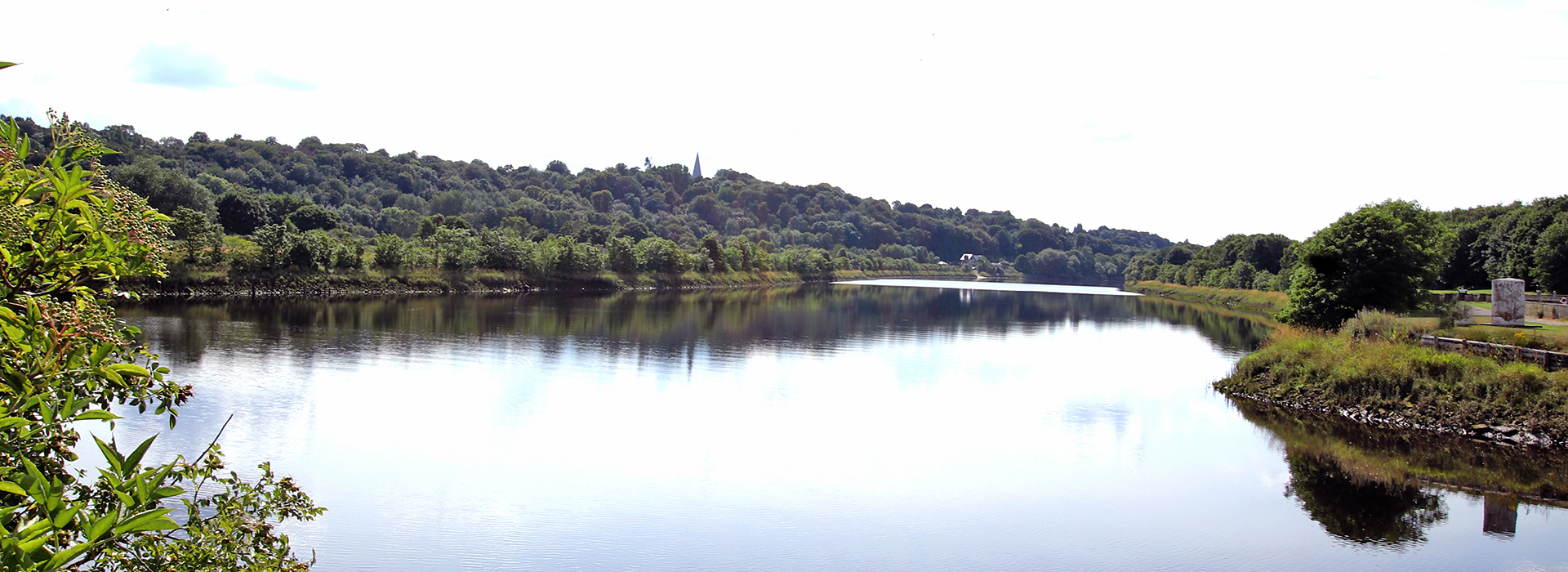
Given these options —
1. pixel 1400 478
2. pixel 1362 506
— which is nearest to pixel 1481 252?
pixel 1400 478

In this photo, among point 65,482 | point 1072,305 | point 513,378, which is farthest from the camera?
point 1072,305

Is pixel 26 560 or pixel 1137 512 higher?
pixel 26 560

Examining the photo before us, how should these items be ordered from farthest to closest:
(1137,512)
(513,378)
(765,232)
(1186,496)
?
(765,232) → (513,378) → (1186,496) → (1137,512)

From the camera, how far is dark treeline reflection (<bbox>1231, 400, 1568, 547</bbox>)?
1587 cm

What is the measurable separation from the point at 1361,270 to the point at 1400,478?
17407 millimetres

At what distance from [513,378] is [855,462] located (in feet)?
41.4

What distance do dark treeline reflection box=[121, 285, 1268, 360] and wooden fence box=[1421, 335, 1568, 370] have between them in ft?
57.8

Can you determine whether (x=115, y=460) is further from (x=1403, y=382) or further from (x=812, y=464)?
(x=1403, y=382)

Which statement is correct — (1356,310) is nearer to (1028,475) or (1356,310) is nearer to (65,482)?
(1028,475)

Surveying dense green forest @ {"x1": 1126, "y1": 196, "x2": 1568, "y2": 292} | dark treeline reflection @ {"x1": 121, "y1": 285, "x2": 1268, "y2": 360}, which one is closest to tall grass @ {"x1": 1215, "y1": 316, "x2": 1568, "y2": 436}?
dense green forest @ {"x1": 1126, "y1": 196, "x2": 1568, "y2": 292}

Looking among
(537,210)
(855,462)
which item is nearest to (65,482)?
(855,462)

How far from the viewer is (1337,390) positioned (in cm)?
2475

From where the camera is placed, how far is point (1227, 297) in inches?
3300

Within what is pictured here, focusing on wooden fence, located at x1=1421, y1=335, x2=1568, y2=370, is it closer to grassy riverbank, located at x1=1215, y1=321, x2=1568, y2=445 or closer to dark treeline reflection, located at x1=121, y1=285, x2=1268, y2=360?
grassy riverbank, located at x1=1215, y1=321, x2=1568, y2=445
